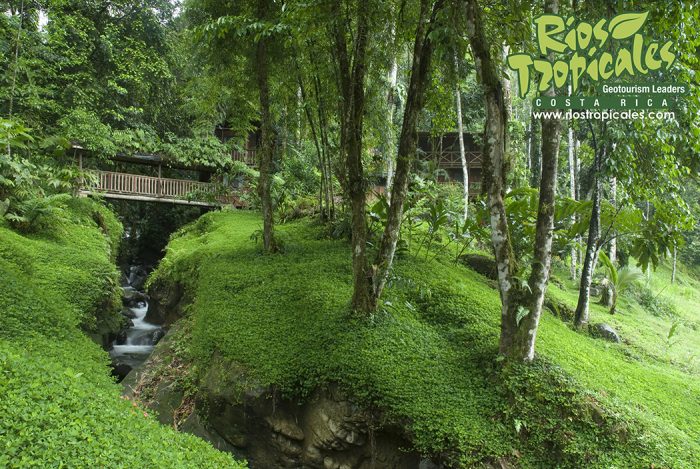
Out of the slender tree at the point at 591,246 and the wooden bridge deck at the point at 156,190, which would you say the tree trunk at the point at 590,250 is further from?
the wooden bridge deck at the point at 156,190

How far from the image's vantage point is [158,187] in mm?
17703

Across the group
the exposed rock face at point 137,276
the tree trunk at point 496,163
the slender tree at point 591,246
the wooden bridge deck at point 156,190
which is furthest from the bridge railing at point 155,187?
the tree trunk at point 496,163

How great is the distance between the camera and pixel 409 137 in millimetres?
6000

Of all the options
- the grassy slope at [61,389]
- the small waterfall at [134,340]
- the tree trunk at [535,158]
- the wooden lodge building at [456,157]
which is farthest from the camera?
the wooden lodge building at [456,157]

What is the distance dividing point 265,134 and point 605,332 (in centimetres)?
751

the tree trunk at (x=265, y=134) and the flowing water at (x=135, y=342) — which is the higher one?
the tree trunk at (x=265, y=134)

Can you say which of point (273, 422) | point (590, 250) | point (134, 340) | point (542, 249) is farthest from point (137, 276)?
point (542, 249)

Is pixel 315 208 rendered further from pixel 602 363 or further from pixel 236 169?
pixel 602 363

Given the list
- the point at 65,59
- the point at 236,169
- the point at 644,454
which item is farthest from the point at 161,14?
the point at 644,454

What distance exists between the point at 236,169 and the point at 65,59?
6905 mm

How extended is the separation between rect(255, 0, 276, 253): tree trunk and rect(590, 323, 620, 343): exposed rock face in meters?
6.41

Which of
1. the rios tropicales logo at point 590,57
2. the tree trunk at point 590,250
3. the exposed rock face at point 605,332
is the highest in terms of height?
the rios tropicales logo at point 590,57

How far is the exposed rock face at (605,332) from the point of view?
315 inches

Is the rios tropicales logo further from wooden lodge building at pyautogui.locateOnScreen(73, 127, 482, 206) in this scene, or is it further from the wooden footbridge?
the wooden footbridge
